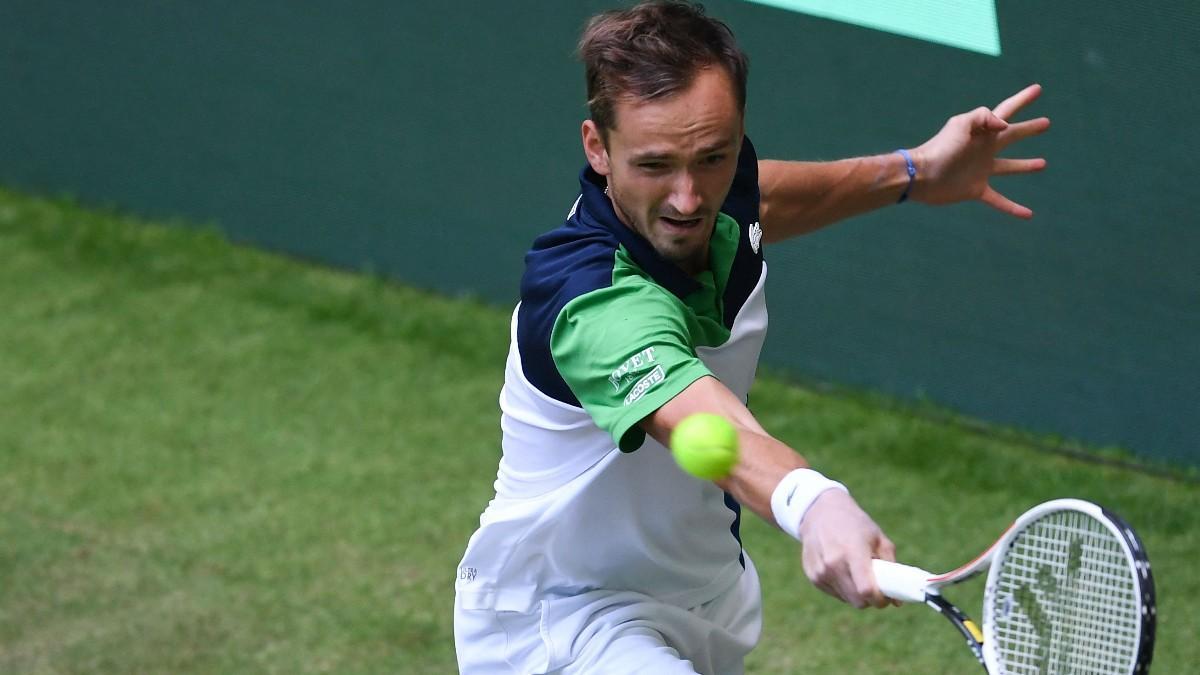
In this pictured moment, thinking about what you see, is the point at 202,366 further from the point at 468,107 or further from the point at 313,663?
the point at 313,663

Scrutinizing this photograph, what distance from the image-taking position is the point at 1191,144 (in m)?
5.46

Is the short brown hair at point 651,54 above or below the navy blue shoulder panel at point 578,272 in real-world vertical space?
above

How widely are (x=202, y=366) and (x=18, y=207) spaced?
206 cm

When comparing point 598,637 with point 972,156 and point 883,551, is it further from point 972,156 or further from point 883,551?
point 972,156

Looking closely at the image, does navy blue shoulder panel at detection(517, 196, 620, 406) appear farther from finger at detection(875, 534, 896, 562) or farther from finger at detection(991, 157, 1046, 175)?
finger at detection(991, 157, 1046, 175)

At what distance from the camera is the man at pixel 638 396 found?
283cm

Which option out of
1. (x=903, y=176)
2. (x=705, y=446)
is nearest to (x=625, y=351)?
(x=705, y=446)

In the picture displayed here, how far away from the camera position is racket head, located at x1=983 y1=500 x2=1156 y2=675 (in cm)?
262

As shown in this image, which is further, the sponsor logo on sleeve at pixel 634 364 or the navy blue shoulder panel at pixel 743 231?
the navy blue shoulder panel at pixel 743 231

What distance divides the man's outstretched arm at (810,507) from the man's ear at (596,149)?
2.05 ft

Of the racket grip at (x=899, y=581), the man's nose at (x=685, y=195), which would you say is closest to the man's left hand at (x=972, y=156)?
the man's nose at (x=685, y=195)

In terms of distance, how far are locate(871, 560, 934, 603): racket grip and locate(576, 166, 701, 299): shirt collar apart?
83 centimetres

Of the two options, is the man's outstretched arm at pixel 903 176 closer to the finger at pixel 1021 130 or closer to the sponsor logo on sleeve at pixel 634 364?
the finger at pixel 1021 130

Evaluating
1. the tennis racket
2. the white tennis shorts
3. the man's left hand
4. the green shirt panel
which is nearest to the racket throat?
the tennis racket
